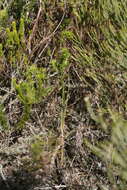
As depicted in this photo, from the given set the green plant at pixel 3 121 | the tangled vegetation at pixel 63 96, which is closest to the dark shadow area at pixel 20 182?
the tangled vegetation at pixel 63 96

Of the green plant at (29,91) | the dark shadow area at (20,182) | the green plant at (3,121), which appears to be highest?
the green plant at (29,91)

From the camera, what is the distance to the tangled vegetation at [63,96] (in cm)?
172

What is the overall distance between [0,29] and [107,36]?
0.59 meters

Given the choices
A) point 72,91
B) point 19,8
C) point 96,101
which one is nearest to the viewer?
point 96,101

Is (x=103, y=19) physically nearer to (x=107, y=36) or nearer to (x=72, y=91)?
(x=107, y=36)

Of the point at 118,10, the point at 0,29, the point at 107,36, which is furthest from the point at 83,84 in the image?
the point at 0,29

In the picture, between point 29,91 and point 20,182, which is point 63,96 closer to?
point 29,91

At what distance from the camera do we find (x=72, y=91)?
1.97 metres

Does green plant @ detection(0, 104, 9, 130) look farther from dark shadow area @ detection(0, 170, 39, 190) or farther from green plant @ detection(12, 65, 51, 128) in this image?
dark shadow area @ detection(0, 170, 39, 190)

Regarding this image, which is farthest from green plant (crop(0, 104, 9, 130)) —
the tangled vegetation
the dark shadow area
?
the dark shadow area

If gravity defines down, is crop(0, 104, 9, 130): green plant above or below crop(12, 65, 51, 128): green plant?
below

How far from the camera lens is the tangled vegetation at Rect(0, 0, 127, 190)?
1724 mm

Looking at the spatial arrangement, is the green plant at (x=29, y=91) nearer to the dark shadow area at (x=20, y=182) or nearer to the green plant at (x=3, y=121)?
the green plant at (x=3, y=121)

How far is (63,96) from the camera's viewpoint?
1873mm
